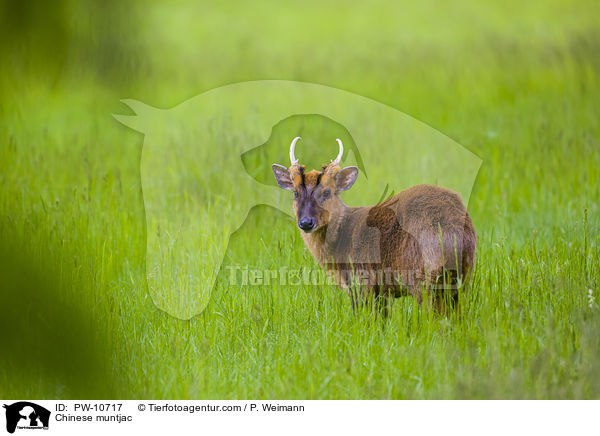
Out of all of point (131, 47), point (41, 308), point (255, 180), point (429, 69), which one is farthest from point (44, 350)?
point (429, 69)

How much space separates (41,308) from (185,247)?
2.34 m

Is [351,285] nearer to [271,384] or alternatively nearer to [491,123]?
[271,384]

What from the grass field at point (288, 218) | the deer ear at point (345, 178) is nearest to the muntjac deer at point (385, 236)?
the deer ear at point (345, 178)

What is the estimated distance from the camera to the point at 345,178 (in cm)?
434

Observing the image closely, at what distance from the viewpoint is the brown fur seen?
392cm

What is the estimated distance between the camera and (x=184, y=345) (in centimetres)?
382

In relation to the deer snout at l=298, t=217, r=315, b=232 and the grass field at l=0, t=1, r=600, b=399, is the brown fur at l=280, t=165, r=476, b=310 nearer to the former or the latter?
the deer snout at l=298, t=217, r=315, b=232

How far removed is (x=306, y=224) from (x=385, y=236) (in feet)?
1.73

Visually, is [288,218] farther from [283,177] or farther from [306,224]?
[306,224]
